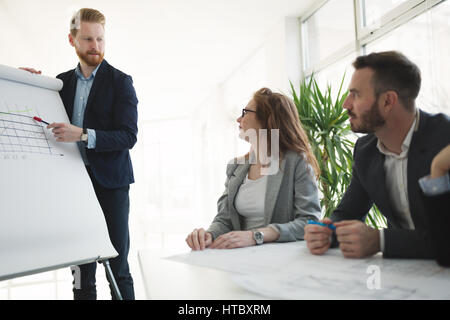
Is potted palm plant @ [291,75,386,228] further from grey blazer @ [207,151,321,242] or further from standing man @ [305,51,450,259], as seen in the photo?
standing man @ [305,51,450,259]

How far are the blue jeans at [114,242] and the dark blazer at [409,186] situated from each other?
1.13 m

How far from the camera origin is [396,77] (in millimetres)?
1154

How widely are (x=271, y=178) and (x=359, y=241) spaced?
0.71 metres

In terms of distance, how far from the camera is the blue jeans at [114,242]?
1.83 meters

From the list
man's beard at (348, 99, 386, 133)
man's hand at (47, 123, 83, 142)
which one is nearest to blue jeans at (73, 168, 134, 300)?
man's hand at (47, 123, 83, 142)

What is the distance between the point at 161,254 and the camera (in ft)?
3.36

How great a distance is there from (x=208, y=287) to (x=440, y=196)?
21.0 inches

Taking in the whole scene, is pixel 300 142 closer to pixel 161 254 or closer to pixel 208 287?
pixel 161 254

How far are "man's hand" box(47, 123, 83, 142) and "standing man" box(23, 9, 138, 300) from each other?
139mm

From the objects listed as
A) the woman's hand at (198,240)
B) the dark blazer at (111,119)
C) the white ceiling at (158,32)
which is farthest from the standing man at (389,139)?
the white ceiling at (158,32)

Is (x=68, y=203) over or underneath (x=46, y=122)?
underneath

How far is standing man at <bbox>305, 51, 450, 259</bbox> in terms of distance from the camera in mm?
991
